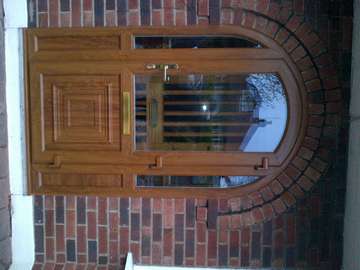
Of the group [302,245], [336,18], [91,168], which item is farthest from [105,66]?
[302,245]

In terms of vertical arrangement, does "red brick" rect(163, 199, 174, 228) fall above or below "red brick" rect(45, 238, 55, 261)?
above

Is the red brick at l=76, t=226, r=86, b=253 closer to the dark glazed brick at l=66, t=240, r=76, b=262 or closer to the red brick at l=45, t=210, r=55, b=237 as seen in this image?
the dark glazed brick at l=66, t=240, r=76, b=262

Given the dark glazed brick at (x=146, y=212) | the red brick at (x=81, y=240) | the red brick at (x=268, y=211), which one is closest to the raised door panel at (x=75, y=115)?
the dark glazed brick at (x=146, y=212)

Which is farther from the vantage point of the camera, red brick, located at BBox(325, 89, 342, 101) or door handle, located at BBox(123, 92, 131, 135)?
door handle, located at BBox(123, 92, 131, 135)

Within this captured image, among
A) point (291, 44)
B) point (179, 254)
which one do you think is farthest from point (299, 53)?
point (179, 254)

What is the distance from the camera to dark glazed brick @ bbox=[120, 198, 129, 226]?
2.86 meters

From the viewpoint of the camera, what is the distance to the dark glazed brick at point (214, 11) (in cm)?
276

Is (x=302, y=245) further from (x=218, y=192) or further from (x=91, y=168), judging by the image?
(x=91, y=168)

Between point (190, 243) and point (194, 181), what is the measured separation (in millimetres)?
416

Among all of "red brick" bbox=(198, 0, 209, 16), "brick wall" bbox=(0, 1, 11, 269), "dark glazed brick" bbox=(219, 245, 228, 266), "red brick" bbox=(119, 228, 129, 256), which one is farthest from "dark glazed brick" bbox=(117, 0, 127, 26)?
"dark glazed brick" bbox=(219, 245, 228, 266)

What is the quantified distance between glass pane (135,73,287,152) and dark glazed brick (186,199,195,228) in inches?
14.1

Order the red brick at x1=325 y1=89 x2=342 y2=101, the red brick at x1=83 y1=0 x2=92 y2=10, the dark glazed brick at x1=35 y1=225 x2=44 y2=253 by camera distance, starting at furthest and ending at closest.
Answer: the dark glazed brick at x1=35 y1=225 x2=44 y2=253, the red brick at x1=83 y1=0 x2=92 y2=10, the red brick at x1=325 y1=89 x2=342 y2=101

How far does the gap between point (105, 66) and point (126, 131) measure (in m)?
0.46

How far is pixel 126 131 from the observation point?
2.85 m
